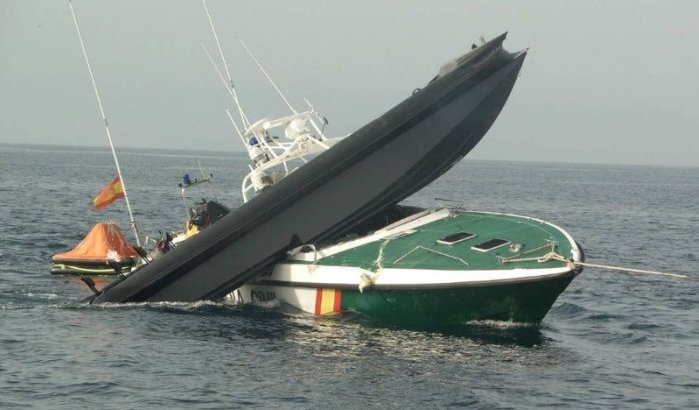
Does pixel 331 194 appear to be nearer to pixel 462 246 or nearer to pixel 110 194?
pixel 462 246

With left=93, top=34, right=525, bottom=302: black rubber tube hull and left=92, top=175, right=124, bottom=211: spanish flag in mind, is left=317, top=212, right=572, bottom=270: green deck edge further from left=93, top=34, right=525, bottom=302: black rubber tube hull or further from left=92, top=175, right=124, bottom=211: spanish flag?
left=92, top=175, right=124, bottom=211: spanish flag

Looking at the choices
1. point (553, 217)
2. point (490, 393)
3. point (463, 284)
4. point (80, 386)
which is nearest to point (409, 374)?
Result: point (490, 393)

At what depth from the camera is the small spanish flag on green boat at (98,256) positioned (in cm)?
3397

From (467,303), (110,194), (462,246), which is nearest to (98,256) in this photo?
(110,194)

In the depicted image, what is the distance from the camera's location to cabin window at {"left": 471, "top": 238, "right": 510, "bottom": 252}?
24656 mm

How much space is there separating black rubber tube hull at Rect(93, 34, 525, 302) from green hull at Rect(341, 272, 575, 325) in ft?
9.82

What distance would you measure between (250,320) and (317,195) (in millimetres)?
3871

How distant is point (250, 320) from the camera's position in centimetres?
2598

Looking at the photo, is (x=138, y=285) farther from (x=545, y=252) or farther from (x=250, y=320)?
(x=545, y=252)

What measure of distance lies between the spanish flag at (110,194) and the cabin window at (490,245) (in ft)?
43.8

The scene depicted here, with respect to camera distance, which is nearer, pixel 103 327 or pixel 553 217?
pixel 103 327

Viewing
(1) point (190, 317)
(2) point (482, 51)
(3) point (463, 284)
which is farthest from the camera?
(2) point (482, 51)

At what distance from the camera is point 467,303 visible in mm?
23797

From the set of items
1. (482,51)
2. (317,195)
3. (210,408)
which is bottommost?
(210,408)
